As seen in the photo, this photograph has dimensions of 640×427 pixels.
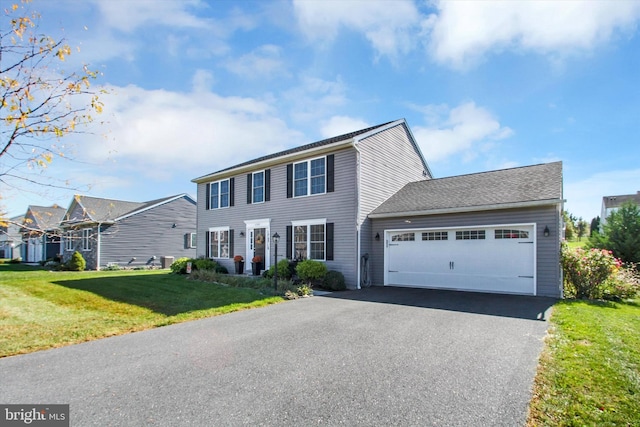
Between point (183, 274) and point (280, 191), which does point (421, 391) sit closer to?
point (280, 191)

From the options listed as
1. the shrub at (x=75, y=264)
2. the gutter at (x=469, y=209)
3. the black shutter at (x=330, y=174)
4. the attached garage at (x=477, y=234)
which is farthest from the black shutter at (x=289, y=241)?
the shrub at (x=75, y=264)

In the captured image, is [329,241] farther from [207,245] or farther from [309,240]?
[207,245]

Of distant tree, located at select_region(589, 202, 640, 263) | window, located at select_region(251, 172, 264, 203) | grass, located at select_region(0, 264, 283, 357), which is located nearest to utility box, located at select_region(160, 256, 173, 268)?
grass, located at select_region(0, 264, 283, 357)

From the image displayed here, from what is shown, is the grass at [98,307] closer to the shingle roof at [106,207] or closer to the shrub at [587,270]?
the shrub at [587,270]

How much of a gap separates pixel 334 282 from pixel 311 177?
15.2 feet

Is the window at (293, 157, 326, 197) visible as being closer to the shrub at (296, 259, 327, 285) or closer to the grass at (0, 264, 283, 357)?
the shrub at (296, 259, 327, 285)

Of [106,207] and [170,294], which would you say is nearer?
[170,294]

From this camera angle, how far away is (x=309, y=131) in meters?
15.8

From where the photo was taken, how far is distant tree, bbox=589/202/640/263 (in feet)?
50.4

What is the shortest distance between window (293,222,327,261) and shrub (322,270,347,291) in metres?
1.27

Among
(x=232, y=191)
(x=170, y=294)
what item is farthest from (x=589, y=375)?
(x=232, y=191)

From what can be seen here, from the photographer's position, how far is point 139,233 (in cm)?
2278

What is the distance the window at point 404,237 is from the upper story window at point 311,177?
10.1 ft

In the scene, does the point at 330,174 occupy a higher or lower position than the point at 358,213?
higher
